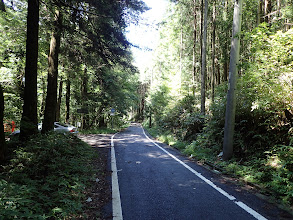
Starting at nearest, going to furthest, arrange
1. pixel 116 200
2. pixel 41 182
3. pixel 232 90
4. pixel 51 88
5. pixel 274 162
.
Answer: pixel 116 200, pixel 41 182, pixel 274 162, pixel 232 90, pixel 51 88

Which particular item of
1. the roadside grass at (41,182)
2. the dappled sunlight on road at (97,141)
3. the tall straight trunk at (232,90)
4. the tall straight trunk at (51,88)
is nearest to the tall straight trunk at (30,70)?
the roadside grass at (41,182)

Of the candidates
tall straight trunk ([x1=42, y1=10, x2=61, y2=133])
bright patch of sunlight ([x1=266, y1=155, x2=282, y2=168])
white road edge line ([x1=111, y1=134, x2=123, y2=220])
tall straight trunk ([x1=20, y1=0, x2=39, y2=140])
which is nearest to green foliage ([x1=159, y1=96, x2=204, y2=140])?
bright patch of sunlight ([x1=266, y1=155, x2=282, y2=168])

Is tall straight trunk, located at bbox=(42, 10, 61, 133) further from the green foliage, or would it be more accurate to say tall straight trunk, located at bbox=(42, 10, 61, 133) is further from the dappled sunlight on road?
the green foliage

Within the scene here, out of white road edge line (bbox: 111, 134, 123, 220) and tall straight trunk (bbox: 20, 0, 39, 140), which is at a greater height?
tall straight trunk (bbox: 20, 0, 39, 140)

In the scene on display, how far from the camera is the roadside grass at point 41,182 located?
2914 mm

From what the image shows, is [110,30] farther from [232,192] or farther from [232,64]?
[232,192]

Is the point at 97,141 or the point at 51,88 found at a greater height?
the point at 51,88

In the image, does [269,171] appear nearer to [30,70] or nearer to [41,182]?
[41,182]

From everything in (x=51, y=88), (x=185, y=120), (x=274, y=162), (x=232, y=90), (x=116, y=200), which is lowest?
(x=116, y=200)

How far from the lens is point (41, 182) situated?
14.5 feet

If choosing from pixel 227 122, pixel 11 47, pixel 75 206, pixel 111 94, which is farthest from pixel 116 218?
pixel 111 94

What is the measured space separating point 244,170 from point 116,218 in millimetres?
4193

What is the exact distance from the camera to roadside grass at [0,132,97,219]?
2914mm

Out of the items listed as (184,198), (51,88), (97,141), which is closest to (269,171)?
(184,198)
